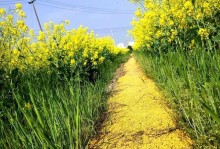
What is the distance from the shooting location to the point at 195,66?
288 cm

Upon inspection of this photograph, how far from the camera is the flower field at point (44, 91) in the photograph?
2463mm

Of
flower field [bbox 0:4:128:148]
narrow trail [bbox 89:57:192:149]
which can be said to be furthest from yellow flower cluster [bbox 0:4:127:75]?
narrow trail [bbox 89:57:192:149]

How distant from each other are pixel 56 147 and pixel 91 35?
6443 mm

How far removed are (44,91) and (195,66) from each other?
1.75m

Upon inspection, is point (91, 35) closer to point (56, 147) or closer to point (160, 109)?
point (160, 109)

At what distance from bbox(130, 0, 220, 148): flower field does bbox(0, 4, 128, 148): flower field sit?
0.96 m

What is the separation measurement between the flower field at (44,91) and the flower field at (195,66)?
96 cm

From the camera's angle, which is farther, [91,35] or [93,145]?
[91,35]

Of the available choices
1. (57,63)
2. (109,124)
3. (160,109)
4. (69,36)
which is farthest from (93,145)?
(69,36)

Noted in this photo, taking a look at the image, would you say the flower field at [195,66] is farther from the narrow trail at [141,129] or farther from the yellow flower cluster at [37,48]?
the yellow flower cluster at [37,48]

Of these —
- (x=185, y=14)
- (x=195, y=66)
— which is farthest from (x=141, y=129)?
(x=185, y=14)

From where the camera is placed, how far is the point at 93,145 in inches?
116

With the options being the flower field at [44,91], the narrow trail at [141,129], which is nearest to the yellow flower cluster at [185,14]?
the narrow trail at [141,129]

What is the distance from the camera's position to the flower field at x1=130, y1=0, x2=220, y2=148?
224cm
